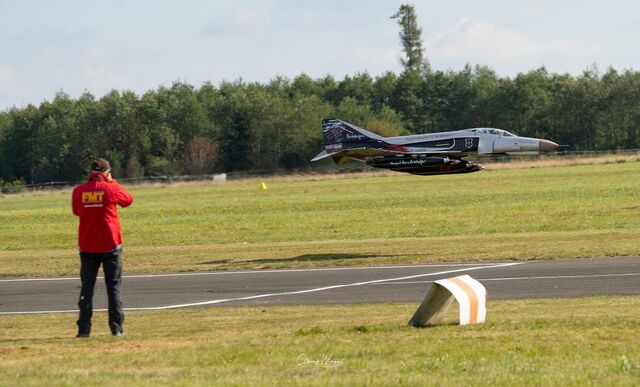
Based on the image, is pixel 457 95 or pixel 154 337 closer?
pixel 154 337

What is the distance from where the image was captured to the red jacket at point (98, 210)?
45.1 ft

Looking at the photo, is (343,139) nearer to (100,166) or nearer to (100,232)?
(100,166)

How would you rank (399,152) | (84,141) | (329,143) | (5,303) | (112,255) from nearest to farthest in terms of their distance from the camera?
(112,255) → (5,303) → (399,152) → (329,143) → (84,141)

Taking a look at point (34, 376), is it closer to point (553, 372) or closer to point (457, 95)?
point (553, 372)

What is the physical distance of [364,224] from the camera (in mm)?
41469

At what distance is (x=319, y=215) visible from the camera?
46.8 meters

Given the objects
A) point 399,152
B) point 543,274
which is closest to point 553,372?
point 543,274

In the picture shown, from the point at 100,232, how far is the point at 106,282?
672 mm

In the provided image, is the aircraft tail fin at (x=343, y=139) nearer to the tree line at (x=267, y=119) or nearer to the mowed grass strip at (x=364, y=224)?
the mowed grass strip at (x=364, y=224)

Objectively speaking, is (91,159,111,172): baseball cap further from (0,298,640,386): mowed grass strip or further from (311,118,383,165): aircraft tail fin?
(311,118,383,165): aircraft tail fin

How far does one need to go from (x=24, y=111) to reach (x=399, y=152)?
300ft

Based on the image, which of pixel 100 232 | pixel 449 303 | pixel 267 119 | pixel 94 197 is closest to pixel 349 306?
pixel 449 303

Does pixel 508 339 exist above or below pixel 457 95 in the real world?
below

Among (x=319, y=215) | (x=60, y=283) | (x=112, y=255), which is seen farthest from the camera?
(x=319, y=215)
